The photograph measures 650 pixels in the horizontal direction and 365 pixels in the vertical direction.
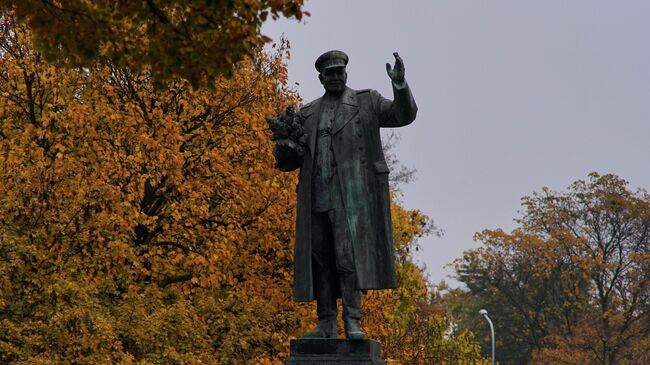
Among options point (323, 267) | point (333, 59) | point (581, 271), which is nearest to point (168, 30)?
point (333, 59)

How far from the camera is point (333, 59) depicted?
904 centimetres

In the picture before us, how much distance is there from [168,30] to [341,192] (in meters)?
2.05

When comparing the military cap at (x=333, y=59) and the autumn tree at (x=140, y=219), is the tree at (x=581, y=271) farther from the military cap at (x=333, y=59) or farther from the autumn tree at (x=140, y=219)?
the military cap at (x=333, y=59)

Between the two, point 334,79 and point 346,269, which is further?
point 334,79

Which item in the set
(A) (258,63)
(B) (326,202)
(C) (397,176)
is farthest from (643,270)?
(B) (326,202)

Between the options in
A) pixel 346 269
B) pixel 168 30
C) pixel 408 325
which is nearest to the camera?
pixel 168 30

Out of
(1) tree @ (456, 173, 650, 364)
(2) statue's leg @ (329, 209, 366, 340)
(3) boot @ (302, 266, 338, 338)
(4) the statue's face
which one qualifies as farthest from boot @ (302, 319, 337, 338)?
(1) tree @ (456, 173, 650, 364)

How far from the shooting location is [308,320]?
55.6 ft

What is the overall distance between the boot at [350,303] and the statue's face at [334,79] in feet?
5.35

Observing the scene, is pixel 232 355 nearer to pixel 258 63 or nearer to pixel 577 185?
Result: pixel 258 63

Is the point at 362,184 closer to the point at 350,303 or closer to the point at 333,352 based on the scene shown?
the point at 350,303

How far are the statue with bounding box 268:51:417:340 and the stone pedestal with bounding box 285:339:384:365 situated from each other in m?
0.15

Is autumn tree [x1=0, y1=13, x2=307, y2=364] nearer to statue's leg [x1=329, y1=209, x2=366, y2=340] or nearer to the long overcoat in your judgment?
the long overcoat

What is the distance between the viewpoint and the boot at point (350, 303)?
8.53m
